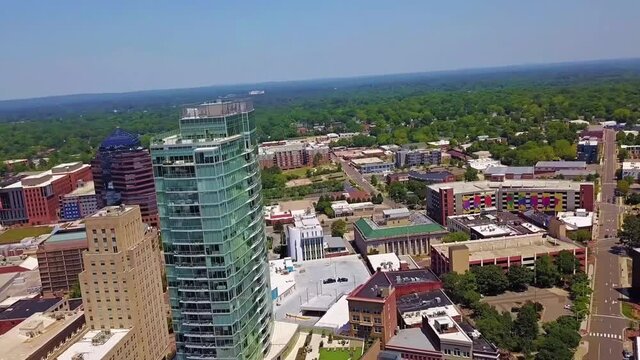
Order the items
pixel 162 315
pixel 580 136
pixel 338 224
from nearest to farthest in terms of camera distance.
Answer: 1. pixel 162 315
2. pixel 338 224
3. pixel 580 136

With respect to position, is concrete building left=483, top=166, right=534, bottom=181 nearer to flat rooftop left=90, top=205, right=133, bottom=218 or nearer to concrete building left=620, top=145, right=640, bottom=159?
concrete building left=620, top=145, right=640, bottom=159

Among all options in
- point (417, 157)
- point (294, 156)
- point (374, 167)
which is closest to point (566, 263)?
point (374, 167)

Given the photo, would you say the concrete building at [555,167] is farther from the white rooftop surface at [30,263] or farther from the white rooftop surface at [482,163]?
the white rooftop surface at [30,263]

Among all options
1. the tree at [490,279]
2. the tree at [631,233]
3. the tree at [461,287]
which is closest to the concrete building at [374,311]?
the tree at [461,287]

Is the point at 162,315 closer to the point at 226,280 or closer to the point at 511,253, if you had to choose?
the point at 226,280

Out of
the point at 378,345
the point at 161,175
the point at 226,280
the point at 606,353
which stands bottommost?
the point at 606,353

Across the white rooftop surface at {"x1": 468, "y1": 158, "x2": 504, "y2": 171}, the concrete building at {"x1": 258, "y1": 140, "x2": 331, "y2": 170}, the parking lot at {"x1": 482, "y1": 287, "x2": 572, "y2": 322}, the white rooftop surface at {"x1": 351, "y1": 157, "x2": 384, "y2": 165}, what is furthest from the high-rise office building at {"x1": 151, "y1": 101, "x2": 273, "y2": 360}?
the concrete building at {"x1": 258, "y1": 140, "x2": 331, "y2": 170}

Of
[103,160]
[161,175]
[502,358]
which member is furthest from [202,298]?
[103,160]

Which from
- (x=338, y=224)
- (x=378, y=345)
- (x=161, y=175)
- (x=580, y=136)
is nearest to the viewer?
(x=161, y=175)
